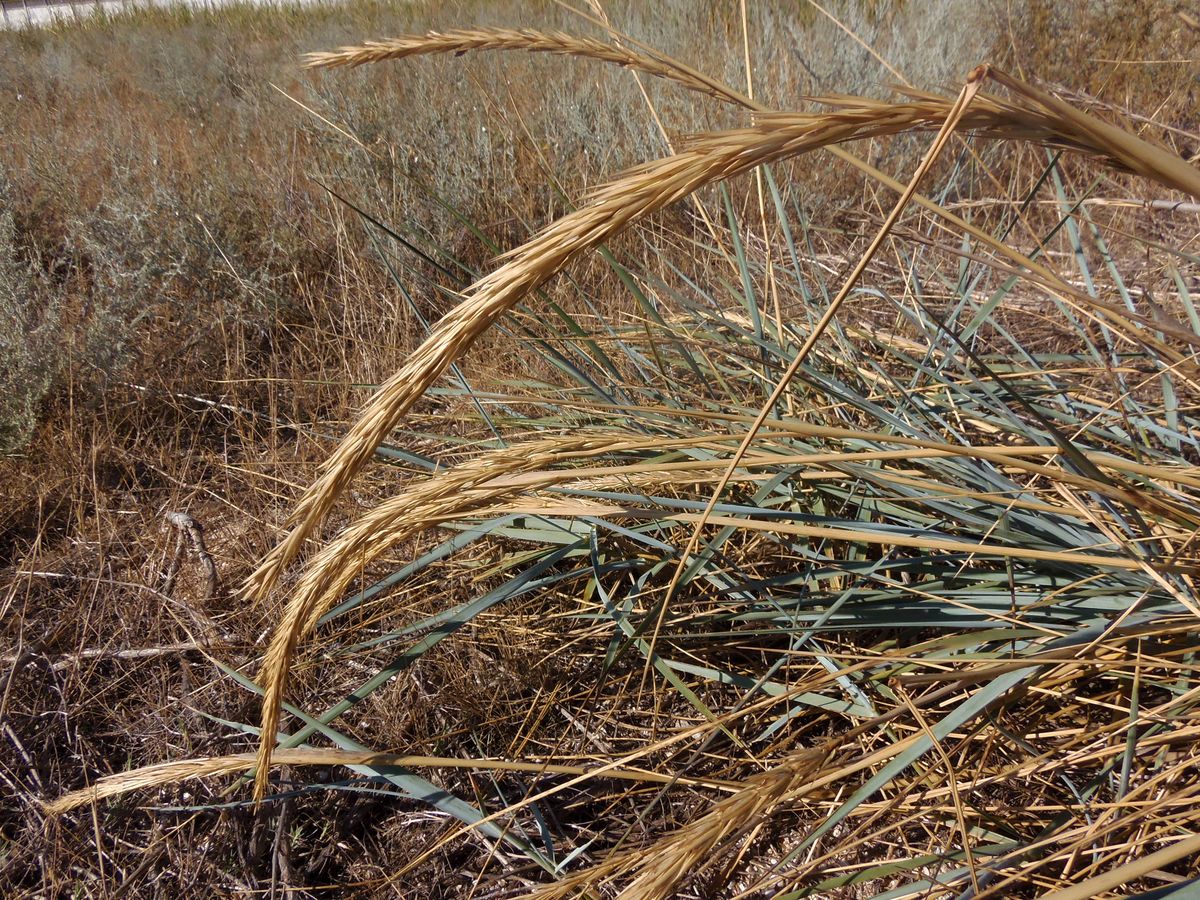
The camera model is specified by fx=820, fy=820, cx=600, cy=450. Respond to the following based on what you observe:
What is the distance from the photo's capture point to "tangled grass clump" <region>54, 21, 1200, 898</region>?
2.10 feet

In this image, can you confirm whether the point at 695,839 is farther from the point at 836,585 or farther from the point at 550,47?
the point at 550,47

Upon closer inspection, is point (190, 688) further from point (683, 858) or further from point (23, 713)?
point (683, 858)

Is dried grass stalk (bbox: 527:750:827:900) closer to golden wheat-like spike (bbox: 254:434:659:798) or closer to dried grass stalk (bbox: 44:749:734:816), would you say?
dried grass stalk (bbox: 44:749:734:816)

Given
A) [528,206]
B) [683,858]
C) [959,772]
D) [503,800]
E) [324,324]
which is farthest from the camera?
[528,206]

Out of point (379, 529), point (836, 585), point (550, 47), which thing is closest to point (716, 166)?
point (379, 529)

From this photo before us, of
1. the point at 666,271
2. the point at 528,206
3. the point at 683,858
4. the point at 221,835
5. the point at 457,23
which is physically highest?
the point at 457,23

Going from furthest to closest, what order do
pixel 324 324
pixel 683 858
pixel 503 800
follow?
pixel 324 324 < pixel 503 800 < pixel 683 858

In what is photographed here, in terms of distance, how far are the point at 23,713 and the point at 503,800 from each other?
94 centimetres

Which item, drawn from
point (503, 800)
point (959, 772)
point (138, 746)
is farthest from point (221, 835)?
point (959, 772)

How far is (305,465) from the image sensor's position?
78.6 inches

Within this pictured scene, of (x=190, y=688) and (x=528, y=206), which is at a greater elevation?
(x=528, y=206)

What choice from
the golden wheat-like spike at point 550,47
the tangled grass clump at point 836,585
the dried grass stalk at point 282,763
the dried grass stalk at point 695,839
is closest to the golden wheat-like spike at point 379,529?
the tangled grass clump at point 836,585

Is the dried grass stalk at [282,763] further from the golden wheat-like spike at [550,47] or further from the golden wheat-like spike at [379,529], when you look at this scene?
the golden wheat-like spike at [550,47]

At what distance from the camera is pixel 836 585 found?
1349 mm
